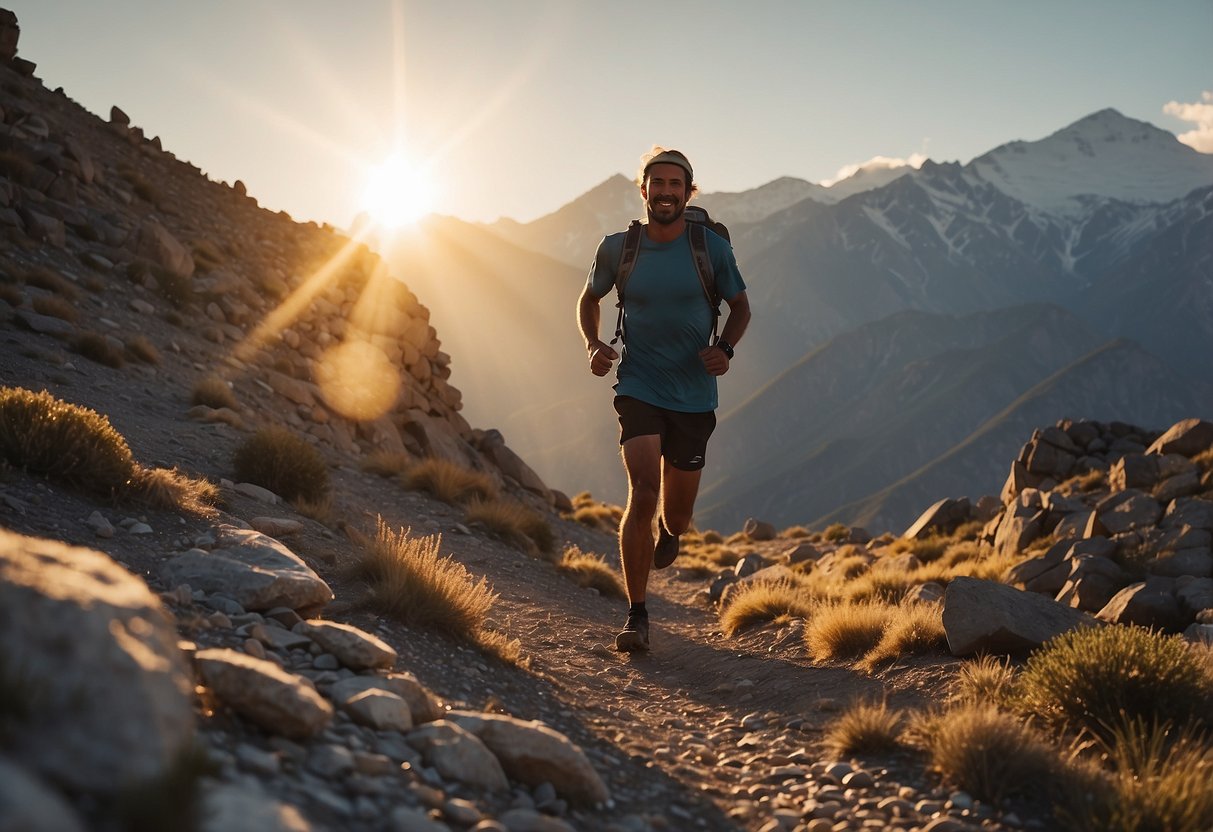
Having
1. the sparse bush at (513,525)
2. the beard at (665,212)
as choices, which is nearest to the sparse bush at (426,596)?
the beard at (665,212)

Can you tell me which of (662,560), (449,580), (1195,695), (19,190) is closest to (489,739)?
(449,580)

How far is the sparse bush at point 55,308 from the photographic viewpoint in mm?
12750

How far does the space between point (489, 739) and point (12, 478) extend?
3886mm

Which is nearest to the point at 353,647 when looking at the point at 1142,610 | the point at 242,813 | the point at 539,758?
the point at 539,758

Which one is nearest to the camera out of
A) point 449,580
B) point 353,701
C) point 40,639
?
point 40,639

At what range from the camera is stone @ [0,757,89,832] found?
61.9 inches

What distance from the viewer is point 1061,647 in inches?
186

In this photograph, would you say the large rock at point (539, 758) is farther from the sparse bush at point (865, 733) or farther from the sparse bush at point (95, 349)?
the sparse bush at point (95, 349)

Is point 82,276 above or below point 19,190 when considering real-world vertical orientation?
below

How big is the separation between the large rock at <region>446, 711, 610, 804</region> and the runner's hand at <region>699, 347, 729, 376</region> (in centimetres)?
365

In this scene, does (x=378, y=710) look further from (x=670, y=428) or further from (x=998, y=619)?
(x=998, y=619)

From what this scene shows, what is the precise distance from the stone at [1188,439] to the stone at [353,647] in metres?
15.3

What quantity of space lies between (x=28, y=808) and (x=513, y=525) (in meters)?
12.0

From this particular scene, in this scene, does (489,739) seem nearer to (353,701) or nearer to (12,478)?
(353,701)
